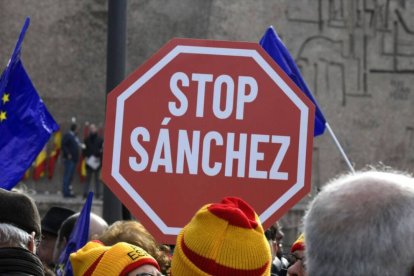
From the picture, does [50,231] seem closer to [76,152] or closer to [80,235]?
[80,235]

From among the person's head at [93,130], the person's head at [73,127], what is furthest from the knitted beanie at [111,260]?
the person's head at [73,127]

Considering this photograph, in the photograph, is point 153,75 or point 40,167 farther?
point 40,167

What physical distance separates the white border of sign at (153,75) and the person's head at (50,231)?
1.94m

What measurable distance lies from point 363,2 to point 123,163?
759 inches

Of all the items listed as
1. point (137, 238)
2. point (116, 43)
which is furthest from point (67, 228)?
point (137, 238)

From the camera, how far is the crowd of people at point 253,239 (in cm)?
187

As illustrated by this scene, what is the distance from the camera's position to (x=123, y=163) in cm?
354

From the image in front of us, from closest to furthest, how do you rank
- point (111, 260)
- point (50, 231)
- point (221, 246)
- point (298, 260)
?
point (221, 246)
point (111, 260)
point (298, 260)
point (50, 231)

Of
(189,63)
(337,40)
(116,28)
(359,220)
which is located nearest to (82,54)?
(337,40)

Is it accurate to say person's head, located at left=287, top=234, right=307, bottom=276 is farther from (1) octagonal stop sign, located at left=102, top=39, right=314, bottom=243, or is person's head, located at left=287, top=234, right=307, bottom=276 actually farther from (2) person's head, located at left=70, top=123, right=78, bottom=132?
(2) person's head, located at left=70, top=123, right=78, bottom=132

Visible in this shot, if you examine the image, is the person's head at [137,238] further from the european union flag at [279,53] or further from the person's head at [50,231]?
the european union flag at [279,53]

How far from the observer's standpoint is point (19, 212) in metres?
3.05

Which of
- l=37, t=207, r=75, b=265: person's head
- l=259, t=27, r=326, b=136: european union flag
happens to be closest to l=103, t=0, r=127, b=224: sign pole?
l=37, t=207, r=75, b=265: person's head

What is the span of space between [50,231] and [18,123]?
2.79 ft
